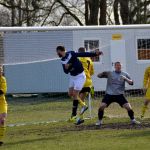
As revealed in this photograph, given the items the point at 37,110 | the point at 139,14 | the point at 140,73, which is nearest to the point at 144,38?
the point at 140,73

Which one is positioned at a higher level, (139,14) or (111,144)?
(139,14)

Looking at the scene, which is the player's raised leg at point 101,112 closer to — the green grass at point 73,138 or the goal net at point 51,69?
the green grass at point 73,138

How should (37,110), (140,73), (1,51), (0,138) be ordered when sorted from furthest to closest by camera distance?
(140,73)
(37,110)
(1,51)
(0,138)

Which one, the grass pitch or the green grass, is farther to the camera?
the grass pitch

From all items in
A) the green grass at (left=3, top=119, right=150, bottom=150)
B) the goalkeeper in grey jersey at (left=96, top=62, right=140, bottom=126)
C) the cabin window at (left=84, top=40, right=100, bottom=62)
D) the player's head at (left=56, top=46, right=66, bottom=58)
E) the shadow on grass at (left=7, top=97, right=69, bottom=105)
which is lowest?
the green grass at (left=3, top=119, right=150, bottom=150)

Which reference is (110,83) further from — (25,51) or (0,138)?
(25,51)

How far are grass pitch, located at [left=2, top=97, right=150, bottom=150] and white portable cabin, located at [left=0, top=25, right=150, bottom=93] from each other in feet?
6.99

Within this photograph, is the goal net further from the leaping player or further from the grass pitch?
the leaping player

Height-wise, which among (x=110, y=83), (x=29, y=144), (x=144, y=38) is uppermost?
(x=144, y=38)

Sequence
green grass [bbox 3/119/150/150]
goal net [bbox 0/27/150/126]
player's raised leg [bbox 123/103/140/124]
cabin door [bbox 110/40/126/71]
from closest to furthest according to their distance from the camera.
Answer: green grass [bbox 3/119/150/150]
player's raised leg [bbox 123/103/140/124]
goal net [bbox 0/27/150/126]
cabin door [bbox 110/40/126/71]

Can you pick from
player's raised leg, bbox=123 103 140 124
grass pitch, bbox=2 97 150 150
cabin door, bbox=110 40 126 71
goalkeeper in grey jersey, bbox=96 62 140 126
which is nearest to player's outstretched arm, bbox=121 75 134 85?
goalkeeper in grey jersey, bbox=96 62 140 126

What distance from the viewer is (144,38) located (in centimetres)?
2405

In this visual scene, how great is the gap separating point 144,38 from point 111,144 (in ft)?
38.9

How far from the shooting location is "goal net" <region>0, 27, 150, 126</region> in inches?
818
